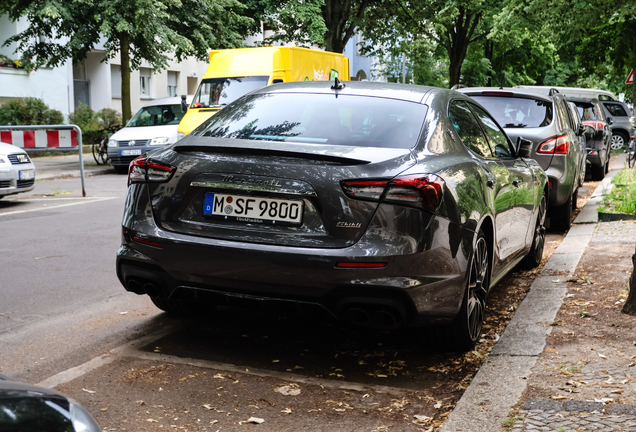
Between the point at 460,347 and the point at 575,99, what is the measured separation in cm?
1465

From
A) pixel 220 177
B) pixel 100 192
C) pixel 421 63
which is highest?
pixel 421 63

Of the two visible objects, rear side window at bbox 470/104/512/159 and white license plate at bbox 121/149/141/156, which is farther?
white license plate at bbox 121/149/141/156

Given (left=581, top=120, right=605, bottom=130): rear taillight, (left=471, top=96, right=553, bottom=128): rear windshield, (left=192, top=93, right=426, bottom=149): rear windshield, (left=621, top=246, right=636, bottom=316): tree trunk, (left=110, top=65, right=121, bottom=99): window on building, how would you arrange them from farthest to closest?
(left=110, top=65, right=121, bottom=99): window on building, (left=581, top=120, right=605, bottom=130): rear taillight, (left=471, top=96, right=553, bottom=128): rear windshield, (left=621, top=246, right=636, bottom=316): tree trunk, (left=192, top=93, right=426, bottom=149): rear windshield

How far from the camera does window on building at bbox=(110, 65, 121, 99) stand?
34478 mm

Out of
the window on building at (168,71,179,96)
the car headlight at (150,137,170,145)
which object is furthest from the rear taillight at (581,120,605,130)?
the window on building at (168,71,179,96)

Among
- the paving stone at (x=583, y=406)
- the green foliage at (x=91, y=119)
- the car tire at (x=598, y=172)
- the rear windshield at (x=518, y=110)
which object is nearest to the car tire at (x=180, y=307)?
the paving stone at (x=583, y=406)

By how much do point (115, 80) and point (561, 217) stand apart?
28498mm

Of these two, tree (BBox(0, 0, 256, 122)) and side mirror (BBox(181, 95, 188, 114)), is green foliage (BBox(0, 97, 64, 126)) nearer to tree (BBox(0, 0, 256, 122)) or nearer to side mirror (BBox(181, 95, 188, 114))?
tree (BBox(0, 0, 256, 122))

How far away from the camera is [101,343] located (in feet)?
15.7

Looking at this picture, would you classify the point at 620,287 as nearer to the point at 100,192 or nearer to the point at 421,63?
the point at 100,192

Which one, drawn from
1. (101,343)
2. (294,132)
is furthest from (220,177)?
(101,343)

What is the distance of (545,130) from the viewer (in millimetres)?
9148

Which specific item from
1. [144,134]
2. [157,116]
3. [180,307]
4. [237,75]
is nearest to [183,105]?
[144,134]

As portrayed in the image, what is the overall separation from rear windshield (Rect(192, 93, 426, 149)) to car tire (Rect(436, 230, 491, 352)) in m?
0.80
